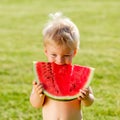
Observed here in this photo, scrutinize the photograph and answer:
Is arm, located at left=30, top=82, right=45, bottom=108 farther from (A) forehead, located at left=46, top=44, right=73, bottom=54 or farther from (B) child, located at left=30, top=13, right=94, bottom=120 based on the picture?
(A) forehead, located at left=46, top=44, right=73, bottom=54

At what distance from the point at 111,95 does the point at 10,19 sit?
7.88 m

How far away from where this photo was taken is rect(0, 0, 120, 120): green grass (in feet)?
18.7

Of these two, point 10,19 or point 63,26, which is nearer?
point 63,26

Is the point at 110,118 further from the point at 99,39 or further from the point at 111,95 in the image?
the point at 99,39

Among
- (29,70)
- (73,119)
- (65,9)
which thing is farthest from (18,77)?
(65,9)

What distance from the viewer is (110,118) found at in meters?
5.29

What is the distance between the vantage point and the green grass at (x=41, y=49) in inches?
225

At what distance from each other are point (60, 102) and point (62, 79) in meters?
0.20

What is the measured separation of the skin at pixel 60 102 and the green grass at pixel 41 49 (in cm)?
120

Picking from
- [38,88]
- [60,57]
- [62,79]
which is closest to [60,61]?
[60,57]

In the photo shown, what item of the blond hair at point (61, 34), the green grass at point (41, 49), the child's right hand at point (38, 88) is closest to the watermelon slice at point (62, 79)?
the child's right hand at point (38, 88)

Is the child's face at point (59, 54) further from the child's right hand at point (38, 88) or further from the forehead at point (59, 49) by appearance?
the child's right hand at point (38, 88)

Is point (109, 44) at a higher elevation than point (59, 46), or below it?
below

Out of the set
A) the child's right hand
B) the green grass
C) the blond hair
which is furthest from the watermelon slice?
the green grass
